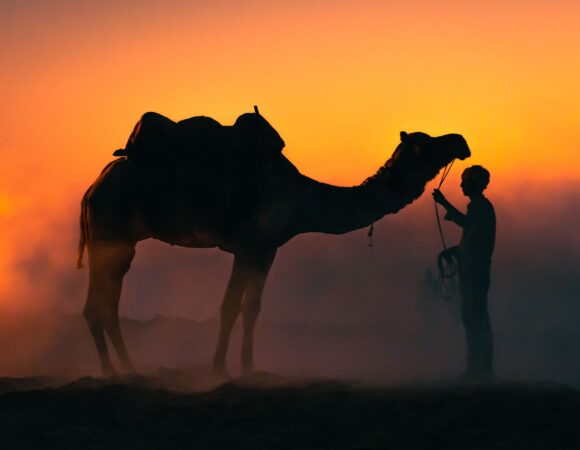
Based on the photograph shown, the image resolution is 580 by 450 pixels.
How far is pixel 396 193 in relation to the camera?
18422mm

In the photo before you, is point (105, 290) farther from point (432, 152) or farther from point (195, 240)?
point (432, 152)

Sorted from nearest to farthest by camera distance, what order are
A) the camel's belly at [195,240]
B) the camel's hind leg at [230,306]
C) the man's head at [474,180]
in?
1. the camel's hind leg at [230,306]
2. the camel's belly at [195,240]
3. the man's head at [474,180]

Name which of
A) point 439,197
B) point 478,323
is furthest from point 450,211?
point 478,323

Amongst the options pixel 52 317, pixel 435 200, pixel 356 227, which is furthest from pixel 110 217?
pixel 52 317

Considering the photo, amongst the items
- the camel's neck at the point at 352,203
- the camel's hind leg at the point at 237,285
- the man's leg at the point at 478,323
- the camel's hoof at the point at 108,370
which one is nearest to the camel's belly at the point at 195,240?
the camel's hind leg at the point at 237,285

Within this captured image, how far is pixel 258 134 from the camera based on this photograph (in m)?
18.5

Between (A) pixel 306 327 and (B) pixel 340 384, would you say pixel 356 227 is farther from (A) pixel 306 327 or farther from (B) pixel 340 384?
(A) pixel 306 327

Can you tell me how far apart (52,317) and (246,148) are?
12.6 metres

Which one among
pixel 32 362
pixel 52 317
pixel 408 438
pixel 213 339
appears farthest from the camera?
pixel 52 317

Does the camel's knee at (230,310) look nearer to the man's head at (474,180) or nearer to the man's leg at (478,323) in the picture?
the man's leg at (478,323)

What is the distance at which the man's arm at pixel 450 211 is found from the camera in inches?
730

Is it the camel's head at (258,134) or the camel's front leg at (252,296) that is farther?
the camel's head at (258,134)

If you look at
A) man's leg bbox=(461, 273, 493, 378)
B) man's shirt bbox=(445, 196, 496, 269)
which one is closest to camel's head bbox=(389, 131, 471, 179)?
man's shirt bbox=(445, 196, 496, 269)

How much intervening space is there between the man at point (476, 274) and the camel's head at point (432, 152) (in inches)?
26.0
